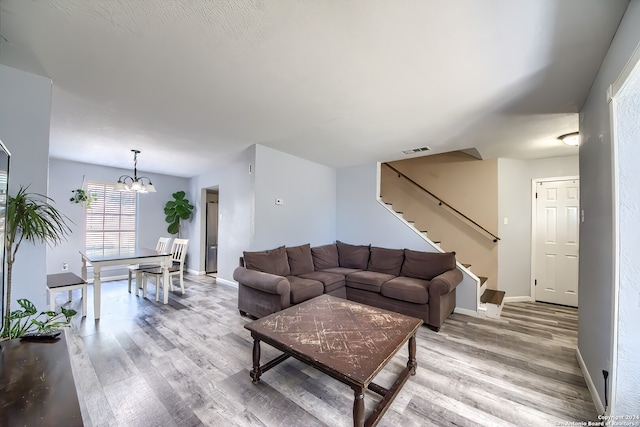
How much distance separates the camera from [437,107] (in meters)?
2.33

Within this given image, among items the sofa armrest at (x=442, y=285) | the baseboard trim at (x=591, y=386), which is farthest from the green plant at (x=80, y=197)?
the baseboard trim at (x=591, y=386)

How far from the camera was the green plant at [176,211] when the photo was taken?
5.58 m

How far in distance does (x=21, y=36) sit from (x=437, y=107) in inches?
122

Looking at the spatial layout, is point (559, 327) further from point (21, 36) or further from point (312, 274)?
point (21, 36)

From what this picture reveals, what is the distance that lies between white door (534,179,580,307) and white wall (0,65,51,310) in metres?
6.29

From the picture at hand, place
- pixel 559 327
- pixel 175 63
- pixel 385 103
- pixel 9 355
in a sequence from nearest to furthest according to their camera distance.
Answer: pixel 9 355
pixel 175 63
pixel 385 103
pixel 559 327

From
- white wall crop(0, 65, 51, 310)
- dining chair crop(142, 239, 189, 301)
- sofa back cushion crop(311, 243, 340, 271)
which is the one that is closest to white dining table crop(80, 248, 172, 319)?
dining chair crop(142, 239, 189, 301)

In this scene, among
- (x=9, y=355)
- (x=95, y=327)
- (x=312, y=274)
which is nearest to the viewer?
(x=9, y=355)

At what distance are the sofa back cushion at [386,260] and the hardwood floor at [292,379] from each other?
3.54ft

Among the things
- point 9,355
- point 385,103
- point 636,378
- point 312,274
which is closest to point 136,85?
point 9,355

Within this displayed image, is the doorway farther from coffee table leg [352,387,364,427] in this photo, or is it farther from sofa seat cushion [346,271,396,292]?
coffee table leg [352,387,364,427]

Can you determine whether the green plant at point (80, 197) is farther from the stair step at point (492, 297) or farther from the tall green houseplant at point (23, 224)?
the stair step at point (492, 297)

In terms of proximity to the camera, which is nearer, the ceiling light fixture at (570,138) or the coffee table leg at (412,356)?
the coffee table leg at (412,356)

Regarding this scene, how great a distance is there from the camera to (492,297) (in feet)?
11.7
